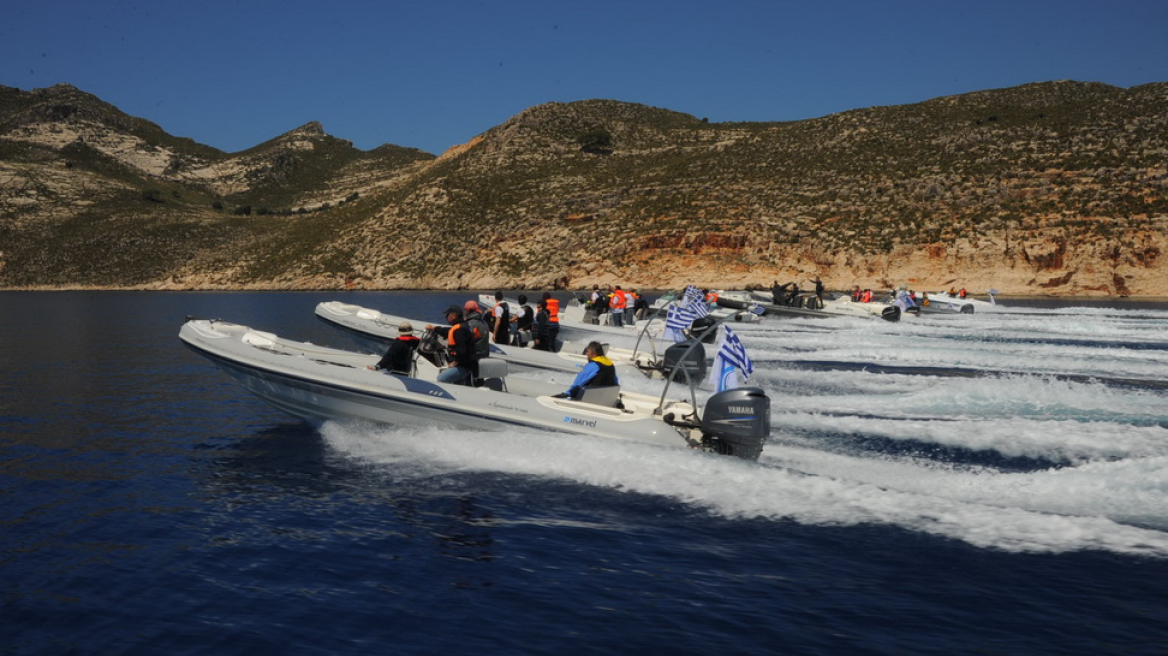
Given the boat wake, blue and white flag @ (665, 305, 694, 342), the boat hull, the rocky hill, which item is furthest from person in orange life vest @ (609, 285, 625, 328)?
the rocky hill

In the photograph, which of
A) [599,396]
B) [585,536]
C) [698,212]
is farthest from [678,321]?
[698,212]

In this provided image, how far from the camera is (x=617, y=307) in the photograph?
31.9 metres

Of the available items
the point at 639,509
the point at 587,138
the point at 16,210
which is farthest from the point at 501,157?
the point at 639,509

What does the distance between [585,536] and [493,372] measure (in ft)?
17.5

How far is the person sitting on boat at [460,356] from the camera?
13.8 m

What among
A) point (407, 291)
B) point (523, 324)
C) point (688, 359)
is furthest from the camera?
point (407, 291)

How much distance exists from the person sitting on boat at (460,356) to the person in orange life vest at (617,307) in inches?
618

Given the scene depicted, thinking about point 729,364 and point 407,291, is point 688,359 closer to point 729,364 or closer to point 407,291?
point 729,364

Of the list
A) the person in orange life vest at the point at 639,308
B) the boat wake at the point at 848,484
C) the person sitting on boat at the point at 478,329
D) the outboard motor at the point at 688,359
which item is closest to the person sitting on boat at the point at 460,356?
the person sitting on boat at the point at 478,329

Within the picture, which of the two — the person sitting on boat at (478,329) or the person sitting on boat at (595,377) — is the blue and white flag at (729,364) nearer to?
the person sitting on boat at (595,377)

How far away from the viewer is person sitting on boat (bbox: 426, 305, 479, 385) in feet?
45.4

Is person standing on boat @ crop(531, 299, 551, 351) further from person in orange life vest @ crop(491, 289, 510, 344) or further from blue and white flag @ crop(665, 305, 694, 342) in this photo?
blue and white flag @ crop(665, 305, 694, 342)

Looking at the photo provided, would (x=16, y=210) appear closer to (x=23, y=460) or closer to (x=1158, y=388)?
(x=23, y=460)

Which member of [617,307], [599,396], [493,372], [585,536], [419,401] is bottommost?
[585,536]
